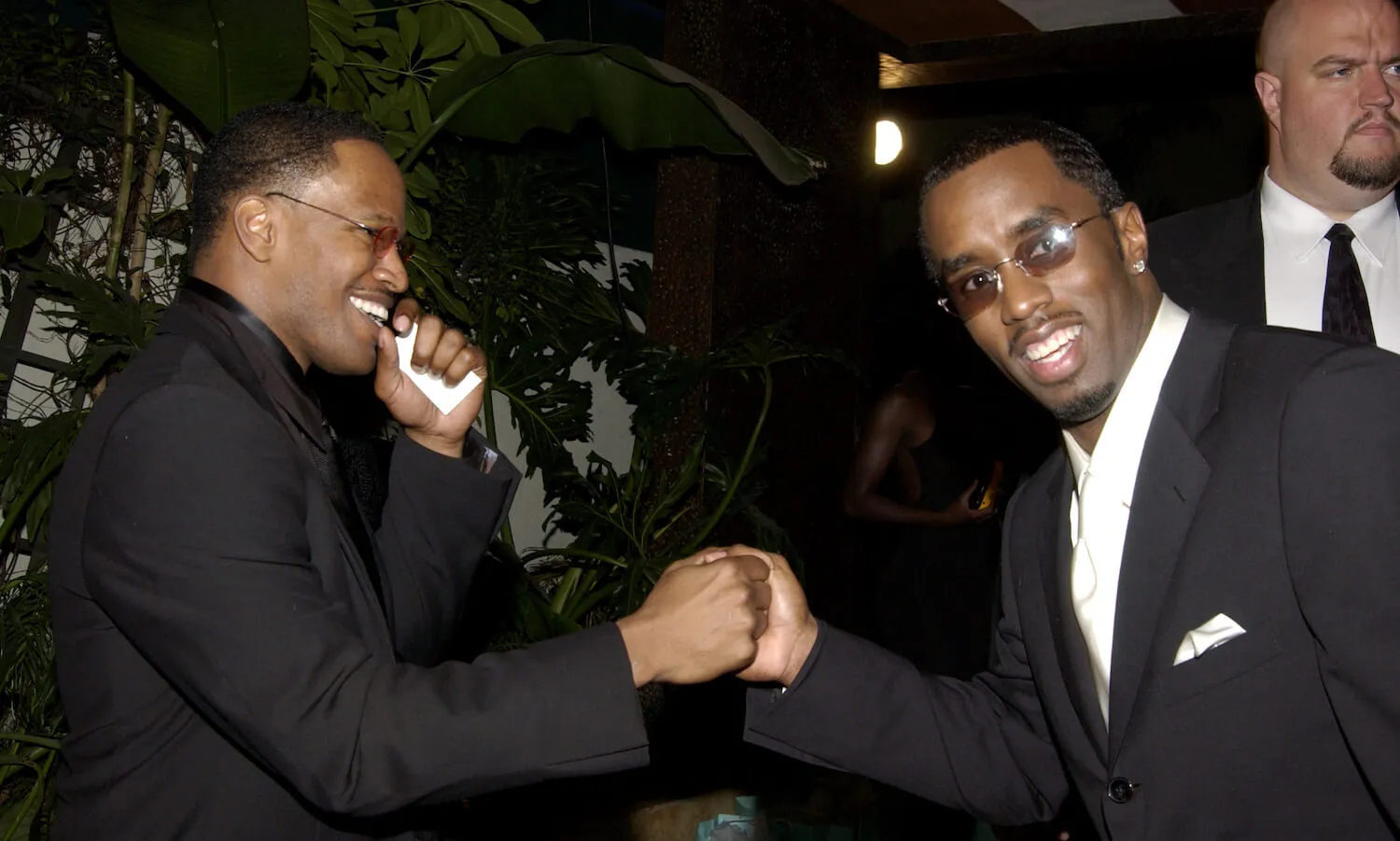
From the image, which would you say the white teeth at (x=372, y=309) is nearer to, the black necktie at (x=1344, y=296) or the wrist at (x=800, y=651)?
the wrist at (x=800, y=651)

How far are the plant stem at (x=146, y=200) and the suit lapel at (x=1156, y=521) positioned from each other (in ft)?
9.92

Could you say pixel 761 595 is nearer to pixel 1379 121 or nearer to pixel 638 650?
pixel 638 650

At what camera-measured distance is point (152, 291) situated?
3.82 meters

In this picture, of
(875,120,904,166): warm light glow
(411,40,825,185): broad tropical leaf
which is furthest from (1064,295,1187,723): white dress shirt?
(875,120,904,166): warm light glow

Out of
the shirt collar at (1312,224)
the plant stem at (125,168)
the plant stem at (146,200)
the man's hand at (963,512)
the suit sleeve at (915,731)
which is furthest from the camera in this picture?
the man's hand at (963,512)

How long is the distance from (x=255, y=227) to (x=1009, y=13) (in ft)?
14.8

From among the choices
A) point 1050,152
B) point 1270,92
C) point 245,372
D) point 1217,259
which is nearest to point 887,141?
point 1270,92

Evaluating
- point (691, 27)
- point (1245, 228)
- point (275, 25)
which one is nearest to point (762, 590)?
point (1245, 228)

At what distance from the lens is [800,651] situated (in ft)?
8.23

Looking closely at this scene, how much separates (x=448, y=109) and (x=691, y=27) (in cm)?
163

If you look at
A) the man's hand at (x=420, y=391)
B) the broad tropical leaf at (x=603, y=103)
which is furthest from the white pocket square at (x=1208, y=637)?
the broad tropical leaf at (x=603, y=103)

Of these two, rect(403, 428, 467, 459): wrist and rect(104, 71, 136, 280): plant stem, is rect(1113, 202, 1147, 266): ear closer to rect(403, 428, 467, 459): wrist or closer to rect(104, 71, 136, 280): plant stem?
rect(403, 428, 467, 459): wrist

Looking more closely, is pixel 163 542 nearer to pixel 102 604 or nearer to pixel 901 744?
pixel 102 604

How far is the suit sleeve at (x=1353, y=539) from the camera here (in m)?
1.62
